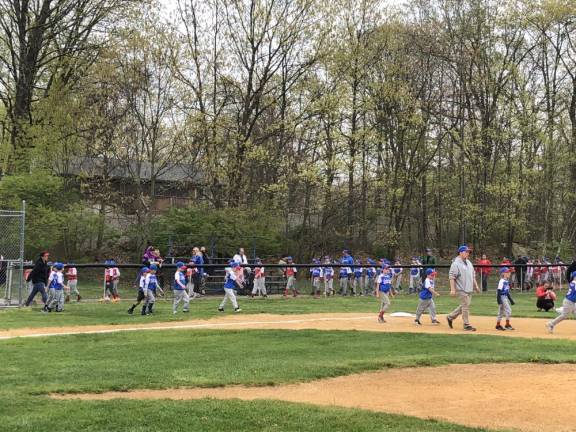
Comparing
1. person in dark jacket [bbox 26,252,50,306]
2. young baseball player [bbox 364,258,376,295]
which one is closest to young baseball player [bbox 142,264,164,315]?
person in dark jacket [bbox 26,252,50,306]

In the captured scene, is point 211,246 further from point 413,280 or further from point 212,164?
point 413,280

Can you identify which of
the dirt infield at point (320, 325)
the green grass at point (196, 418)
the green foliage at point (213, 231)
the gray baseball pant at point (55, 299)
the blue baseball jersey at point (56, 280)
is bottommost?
the dirt infield at point (320, 325)

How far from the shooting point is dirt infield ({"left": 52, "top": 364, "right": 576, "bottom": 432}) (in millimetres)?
7145

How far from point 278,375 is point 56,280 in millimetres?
12002

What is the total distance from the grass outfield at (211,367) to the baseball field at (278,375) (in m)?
0.02

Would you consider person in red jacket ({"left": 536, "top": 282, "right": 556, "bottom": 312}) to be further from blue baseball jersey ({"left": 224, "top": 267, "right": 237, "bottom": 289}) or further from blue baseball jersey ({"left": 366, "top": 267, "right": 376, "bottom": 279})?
blue baseball jersey ({"left": 224, "top": 267, "right": 237, "bottom": 289})

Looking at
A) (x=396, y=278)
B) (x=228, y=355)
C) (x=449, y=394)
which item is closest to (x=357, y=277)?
(x=396, y=278)

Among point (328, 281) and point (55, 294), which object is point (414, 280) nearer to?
point (328, 281)

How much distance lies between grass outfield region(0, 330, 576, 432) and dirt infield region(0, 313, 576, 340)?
1.18 m

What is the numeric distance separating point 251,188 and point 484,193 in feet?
52.6

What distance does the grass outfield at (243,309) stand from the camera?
17125 millimetres

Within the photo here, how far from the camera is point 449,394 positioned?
27.6ft

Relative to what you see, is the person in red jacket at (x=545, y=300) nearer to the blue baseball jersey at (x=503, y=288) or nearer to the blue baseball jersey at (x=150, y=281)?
the blue baseball jersey at (x=503, y=288)

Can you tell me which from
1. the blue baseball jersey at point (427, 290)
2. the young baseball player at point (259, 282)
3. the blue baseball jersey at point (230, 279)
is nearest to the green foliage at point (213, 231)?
the young baseball player at point (259, 282)
